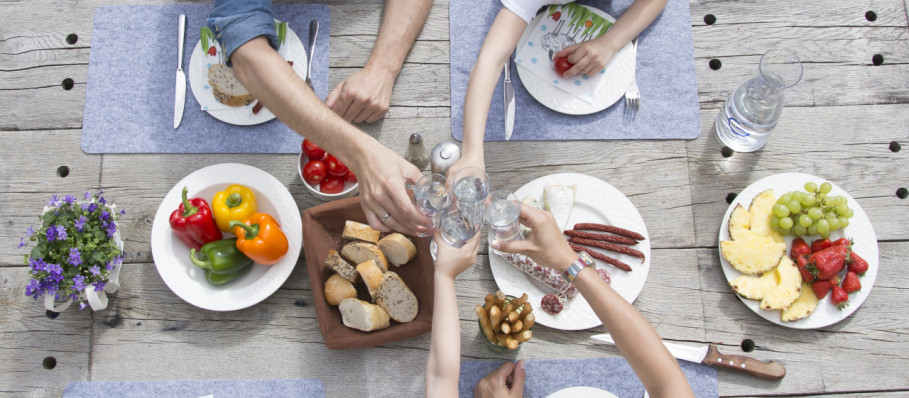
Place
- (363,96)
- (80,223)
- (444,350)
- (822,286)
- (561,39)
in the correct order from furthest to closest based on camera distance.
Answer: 1. (561,39)
2. (363,96)
3. (822,286)
4. (80,223)
5. (444,350)

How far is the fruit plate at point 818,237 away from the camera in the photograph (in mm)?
1467

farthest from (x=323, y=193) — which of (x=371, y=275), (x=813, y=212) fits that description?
(x=813, y=212)

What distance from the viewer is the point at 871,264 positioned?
1495mm

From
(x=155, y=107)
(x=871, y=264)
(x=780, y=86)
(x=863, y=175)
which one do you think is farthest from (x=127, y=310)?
(x=863, y=175)

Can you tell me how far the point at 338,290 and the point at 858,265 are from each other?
1.28 metres

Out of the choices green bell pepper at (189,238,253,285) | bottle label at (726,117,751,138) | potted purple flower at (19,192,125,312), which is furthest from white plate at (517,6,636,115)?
potted purple flower at (19,192,125,312)

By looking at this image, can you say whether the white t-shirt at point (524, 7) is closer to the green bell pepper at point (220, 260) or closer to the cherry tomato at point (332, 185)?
the cherry tomato at point (332, 185)

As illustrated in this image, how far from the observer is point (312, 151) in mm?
1493

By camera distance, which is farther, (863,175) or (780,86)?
(863,175)

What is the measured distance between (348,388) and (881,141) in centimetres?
161

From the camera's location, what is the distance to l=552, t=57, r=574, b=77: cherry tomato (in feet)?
5.27

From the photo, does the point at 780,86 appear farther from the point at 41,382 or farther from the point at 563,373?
the point at 41,382

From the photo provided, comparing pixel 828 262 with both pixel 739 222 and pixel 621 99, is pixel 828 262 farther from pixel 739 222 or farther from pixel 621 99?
pixel 621 99

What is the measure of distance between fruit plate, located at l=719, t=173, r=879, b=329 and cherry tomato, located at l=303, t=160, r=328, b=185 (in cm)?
104
